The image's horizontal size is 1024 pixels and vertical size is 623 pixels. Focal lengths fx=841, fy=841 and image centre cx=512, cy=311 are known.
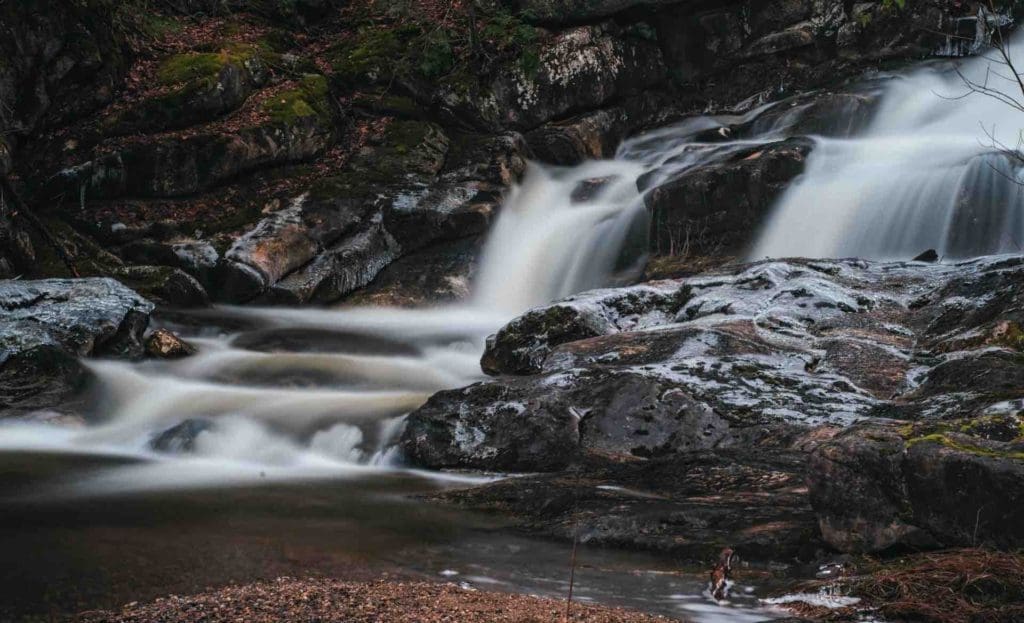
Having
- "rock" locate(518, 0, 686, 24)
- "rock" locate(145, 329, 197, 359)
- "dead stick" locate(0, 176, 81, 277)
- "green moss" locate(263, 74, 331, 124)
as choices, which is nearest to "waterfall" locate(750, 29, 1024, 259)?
"rock" locate(518, 0, 686, 24)

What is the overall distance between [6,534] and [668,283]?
736 cm

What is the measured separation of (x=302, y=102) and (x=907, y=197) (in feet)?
33.8

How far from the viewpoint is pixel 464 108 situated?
54.2 ft

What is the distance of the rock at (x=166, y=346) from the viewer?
10.4m

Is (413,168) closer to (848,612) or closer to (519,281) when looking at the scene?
(519,281)

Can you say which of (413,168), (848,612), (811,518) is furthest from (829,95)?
(848,612)

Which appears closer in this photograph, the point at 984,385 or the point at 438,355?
the point at 984,385

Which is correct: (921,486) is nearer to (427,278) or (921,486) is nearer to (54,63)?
(427,278)

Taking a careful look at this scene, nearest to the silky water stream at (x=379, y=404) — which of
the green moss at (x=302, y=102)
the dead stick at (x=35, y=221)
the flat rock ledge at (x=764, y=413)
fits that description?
the flat rock ledge at (x=764, y=413)

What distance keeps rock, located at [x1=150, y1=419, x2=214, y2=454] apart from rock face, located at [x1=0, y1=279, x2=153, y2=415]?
4.93ft

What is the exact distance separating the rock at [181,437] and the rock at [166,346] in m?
2.47

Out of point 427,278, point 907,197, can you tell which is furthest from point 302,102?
point 907,197

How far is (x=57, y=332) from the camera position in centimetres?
970

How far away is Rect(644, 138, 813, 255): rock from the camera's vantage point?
12.8 meters
